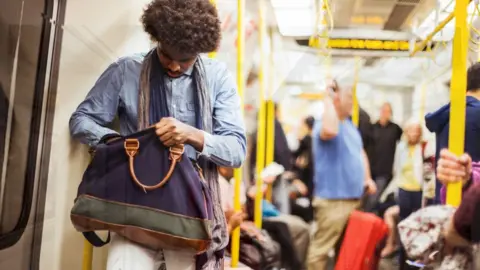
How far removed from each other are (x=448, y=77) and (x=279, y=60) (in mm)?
783

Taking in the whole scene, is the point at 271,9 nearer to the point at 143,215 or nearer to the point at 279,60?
the point at 279,60

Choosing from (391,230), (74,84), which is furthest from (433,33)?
(74,84)

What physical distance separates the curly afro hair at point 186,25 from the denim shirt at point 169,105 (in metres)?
0.16

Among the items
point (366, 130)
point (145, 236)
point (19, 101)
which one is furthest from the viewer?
point (366, 130)

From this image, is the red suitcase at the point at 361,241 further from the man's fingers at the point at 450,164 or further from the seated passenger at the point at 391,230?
the man's fingers at the point at 450,164

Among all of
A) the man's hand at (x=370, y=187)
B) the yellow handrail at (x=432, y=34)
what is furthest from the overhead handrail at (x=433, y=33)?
the man's hand at (x=370, y=187)

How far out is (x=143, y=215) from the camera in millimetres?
1831

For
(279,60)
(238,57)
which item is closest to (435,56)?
(279,60)

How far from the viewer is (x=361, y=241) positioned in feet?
7.63

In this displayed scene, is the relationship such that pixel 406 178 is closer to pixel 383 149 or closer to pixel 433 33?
pixel 383 149

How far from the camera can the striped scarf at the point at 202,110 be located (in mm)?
1950

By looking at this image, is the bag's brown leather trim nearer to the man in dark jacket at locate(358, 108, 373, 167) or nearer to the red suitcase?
the red suitcase

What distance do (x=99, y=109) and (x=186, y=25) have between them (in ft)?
1.64

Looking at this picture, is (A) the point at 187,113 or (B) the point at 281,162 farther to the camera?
(B) the point at 281,162
